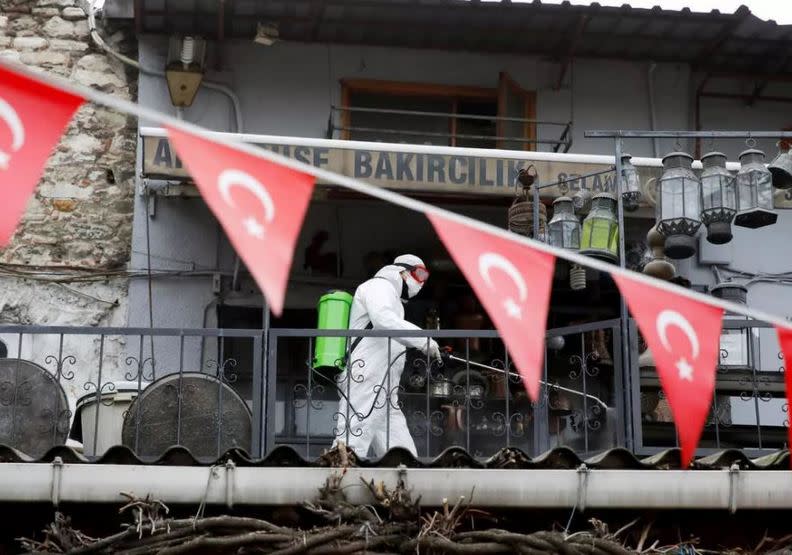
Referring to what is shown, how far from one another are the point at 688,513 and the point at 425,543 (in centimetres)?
167

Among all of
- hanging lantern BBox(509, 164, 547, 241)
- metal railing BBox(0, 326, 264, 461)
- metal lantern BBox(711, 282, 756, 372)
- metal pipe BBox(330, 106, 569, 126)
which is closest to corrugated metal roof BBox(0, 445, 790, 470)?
metal railing BBox(0, 326, 264, 461)

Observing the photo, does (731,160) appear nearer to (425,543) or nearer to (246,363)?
(246,363)

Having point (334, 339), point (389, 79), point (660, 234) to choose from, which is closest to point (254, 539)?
point (334, 339)

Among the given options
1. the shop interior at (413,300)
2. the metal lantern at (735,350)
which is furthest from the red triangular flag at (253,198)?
the shop interior at (413,300)

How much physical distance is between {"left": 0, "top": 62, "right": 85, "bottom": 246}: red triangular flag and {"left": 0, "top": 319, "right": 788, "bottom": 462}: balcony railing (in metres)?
2.94

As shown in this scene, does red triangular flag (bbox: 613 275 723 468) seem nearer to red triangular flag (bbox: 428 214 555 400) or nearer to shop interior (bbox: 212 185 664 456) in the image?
red triangular flag (bbox: 428 214 555 400)

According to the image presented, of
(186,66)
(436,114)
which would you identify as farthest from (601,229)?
(186,66)

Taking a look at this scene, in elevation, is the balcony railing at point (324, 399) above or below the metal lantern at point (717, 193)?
below

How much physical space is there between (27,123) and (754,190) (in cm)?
545

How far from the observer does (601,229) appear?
1090cm

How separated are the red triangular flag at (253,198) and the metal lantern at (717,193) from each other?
4.30 m

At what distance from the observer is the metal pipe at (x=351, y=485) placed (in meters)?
8.97

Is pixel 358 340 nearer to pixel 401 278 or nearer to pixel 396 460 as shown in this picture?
pixel 401 278

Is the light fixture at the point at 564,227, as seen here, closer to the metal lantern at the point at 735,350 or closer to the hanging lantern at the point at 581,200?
the hanging lantern at the point at 581,200
